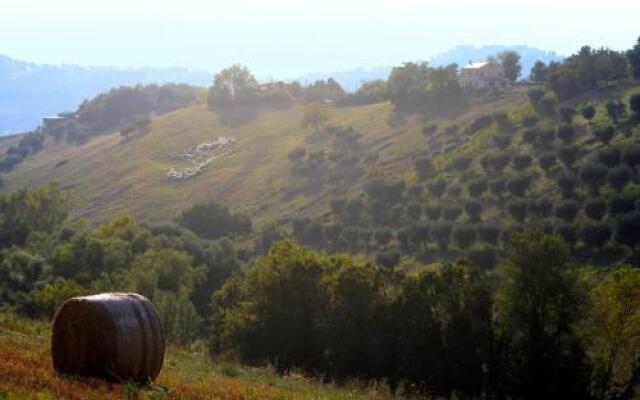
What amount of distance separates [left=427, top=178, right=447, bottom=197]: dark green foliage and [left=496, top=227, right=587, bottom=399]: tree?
53643 millimetres

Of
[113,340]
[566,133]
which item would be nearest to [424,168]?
[566,133]

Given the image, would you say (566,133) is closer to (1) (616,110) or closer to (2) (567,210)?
(1) (616,110)

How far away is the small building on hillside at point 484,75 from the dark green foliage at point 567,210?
68018 mm

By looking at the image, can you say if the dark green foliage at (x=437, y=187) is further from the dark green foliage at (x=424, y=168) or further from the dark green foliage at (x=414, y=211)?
the dark green foliage at (x=424, y=168)

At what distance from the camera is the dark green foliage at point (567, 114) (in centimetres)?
9200

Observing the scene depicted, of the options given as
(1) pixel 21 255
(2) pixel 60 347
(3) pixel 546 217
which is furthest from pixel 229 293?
(3) pixel 546 217

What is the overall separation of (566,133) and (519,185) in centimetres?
1158

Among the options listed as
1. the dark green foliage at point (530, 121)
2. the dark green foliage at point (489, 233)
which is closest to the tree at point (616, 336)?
the dark green foliage at point (489, 233)

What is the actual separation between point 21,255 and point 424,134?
69806 millimetres

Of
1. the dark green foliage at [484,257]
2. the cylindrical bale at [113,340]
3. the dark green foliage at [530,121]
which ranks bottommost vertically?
the dark green foliage at [484,257]

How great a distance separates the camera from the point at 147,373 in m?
17.1

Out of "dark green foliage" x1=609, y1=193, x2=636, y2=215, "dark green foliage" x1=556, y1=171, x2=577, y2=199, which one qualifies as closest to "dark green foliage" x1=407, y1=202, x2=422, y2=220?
"dark green foliage" x1=556, y1=171, x2=577, y2=199

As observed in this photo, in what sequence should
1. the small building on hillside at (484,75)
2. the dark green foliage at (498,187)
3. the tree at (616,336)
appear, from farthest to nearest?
the small building on hillside at (484,75)
the dark green foliage at (498,187)
the tree at (616,336)

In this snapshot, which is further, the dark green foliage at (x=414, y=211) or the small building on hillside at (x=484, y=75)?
the small building on hillside at (x=484, y=75)
